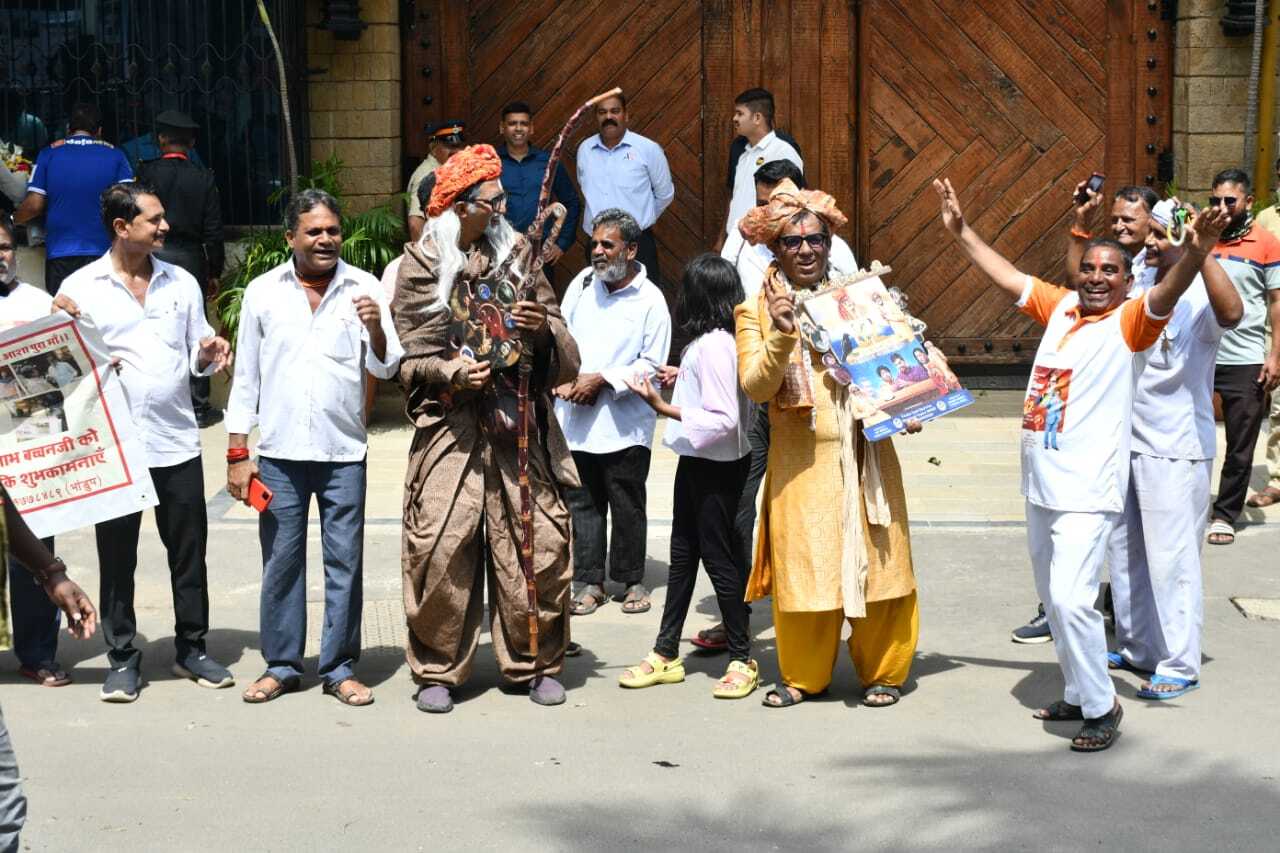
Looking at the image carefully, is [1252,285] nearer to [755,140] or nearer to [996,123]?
[755,140]

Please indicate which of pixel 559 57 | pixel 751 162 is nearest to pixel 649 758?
pixel 751 162

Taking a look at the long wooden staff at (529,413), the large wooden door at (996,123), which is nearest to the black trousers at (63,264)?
the large wooden door at (996,123)

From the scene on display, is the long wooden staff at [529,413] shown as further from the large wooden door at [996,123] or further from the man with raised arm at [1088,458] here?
the large wooden door at [996,123]

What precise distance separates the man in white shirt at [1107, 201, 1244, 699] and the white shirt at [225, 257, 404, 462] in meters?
2.67

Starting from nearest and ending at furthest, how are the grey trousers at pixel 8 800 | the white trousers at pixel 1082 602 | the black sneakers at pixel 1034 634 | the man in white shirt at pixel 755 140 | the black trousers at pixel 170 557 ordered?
Result: the grey trousers at pixel 8 800 < the white trousers at pixel 1082 602 < the black trousers at pixel 170 557 < the black sneakers at pixel 1034 634 < the man in white shirt at pixel 755 140

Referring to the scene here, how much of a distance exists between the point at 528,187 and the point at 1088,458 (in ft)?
17.4

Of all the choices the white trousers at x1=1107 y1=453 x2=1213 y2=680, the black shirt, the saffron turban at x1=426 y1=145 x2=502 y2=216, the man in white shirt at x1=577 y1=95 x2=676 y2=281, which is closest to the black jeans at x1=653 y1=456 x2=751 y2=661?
the saffron turban at x1=426 y1=145 x2=502 y2=216

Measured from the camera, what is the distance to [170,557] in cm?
670

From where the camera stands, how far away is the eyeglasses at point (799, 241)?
6.14m

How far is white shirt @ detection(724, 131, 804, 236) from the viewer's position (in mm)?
10102

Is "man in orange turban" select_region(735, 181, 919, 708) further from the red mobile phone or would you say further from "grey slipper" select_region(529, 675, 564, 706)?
the red mobile phone

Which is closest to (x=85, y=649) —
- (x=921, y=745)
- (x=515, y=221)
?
(x=921, y=745)

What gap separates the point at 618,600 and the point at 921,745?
2.07 meters

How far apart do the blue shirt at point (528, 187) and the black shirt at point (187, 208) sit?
1.69 metres
